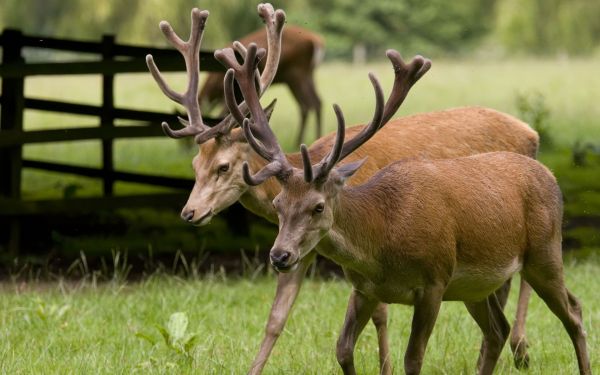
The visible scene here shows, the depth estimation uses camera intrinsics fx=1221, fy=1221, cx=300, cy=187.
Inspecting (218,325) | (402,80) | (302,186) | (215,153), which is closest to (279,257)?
(302,186)

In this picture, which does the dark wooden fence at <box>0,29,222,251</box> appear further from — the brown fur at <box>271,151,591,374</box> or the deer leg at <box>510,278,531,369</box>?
the brown fur at <box>271,151,591,374</box>

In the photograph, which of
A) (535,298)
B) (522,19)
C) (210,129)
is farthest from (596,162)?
(522,19)

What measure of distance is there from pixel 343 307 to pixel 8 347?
221cm

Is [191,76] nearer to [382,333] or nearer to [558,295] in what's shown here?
[382,333]

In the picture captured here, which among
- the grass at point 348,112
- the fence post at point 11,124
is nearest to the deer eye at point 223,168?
the grass at point 348,112

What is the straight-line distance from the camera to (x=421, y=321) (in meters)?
5.10

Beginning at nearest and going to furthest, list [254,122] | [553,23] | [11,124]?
[254,122] → [11,124] → [553,23]

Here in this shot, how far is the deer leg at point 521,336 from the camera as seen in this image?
6242 mm

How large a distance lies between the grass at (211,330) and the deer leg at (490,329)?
256 millimetres

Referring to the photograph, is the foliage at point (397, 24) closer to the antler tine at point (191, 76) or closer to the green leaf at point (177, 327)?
the antler tine at point (191, 76)

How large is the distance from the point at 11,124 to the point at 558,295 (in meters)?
5.12

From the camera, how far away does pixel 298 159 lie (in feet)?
19.8

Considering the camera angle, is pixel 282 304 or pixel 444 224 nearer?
pixel 444 224

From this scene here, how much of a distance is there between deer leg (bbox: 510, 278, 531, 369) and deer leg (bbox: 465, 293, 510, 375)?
39 centimetres
